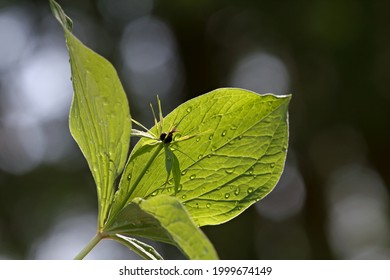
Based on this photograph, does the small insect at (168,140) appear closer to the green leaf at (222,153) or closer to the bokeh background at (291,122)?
the green leaf at (222,153)

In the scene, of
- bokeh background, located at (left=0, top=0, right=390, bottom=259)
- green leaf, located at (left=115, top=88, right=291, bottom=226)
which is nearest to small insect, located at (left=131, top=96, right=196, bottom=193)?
green leaf, located at (left=115, top=88, right=291, bottom=226)

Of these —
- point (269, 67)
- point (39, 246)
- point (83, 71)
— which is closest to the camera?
point (83, 71)

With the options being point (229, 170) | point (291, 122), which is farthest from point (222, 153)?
point (291, 122)

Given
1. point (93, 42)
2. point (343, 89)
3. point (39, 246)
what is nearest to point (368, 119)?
point (343, 89)

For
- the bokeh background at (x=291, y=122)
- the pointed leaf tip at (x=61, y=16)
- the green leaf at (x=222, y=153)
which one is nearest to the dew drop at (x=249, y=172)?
the green leaf at (x=222, y=153)

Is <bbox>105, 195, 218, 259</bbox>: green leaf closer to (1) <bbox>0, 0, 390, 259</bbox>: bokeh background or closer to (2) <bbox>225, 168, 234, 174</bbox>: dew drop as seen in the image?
(2) <bbox>225, 168, 234, 174</bbox>: dew drop

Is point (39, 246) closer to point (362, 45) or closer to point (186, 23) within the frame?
point (186, 23)

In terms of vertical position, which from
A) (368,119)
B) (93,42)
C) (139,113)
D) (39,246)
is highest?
(93,42)
